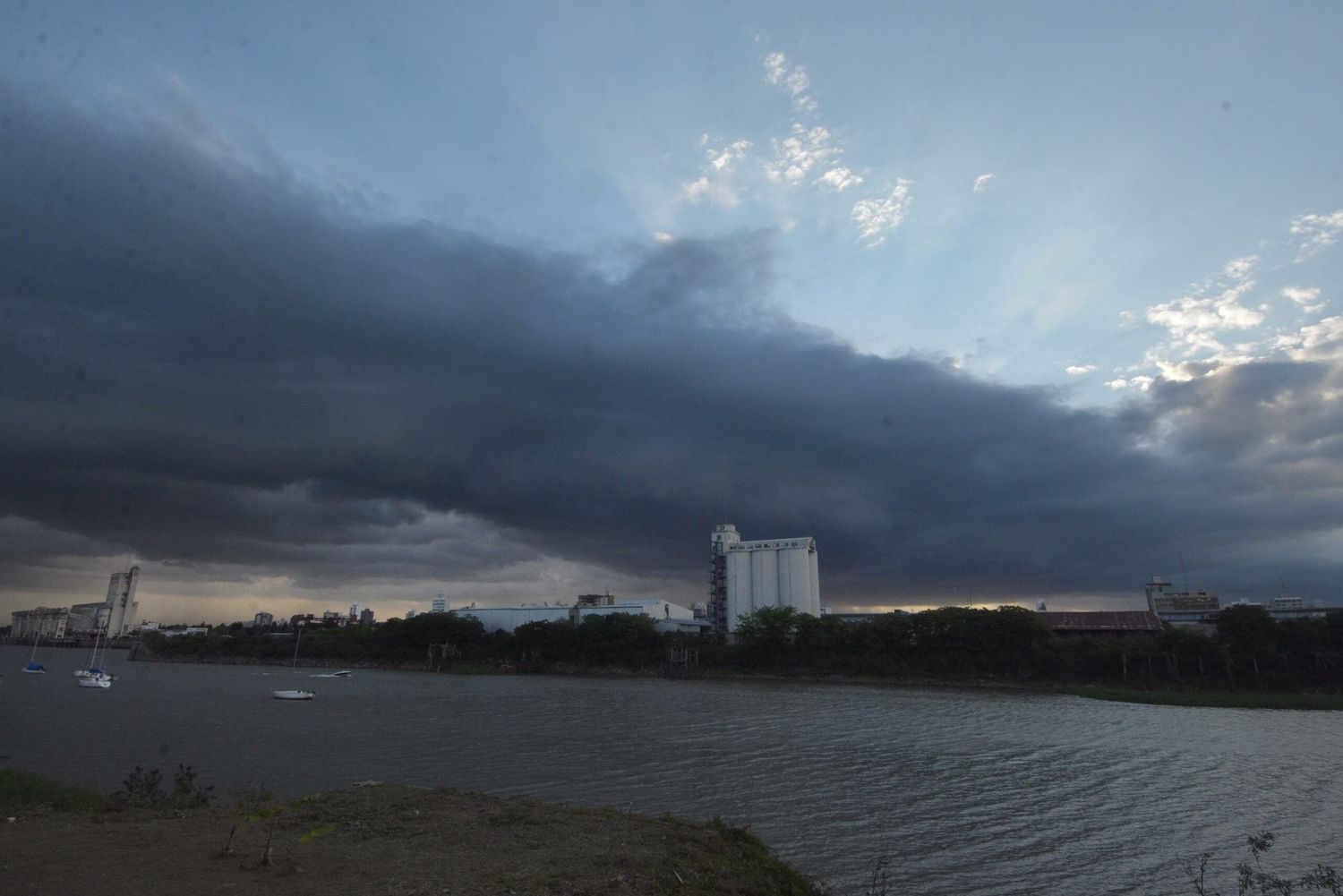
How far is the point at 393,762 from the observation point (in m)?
33.2

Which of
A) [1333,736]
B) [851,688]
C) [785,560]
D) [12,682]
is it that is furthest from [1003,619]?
[12,682]

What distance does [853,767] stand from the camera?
1369 inches

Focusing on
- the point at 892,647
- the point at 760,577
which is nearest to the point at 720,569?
the point at 760,577

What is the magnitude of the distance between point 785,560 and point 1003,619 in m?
50.2

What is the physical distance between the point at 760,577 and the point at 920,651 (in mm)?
42951

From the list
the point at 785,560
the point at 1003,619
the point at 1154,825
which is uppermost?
the point at 785,560

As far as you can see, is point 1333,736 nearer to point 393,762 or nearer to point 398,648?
point 393,762

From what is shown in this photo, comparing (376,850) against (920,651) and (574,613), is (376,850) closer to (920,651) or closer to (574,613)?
(920,651)

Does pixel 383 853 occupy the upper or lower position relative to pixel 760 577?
lower

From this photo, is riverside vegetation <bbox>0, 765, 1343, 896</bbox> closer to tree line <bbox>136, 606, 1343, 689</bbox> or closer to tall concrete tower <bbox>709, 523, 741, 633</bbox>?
tree line <bbox>136, 606, 1343, 689</bbox>

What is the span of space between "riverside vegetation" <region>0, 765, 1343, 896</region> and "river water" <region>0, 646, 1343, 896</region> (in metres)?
2.54

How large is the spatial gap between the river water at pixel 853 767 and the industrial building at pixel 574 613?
342 ft

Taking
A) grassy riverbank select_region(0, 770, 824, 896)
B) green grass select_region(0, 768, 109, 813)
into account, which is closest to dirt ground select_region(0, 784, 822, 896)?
grassy riverbank select_region(0, 770, 824, 896)

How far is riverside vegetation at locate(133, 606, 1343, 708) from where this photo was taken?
90438mm
